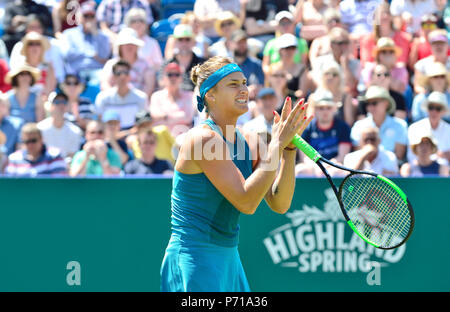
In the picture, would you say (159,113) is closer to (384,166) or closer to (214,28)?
(214,28)

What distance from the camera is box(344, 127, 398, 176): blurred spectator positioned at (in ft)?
23.4

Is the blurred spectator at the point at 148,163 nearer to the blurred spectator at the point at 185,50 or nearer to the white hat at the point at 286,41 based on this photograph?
the blurred spectator at the point at 185,50

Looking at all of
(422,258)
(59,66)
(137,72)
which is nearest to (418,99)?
(422,258)

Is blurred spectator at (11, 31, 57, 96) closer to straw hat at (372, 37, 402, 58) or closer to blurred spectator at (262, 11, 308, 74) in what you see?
blurred spectator at (262, 11, 308, 74)

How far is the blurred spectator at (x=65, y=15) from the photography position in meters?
9.55

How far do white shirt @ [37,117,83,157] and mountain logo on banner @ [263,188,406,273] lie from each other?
222 cm

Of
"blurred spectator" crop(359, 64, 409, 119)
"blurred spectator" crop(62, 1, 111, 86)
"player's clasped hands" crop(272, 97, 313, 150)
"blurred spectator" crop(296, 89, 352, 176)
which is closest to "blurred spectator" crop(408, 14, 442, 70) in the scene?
"blurred spectator" crop(359, 64, 409, 119)

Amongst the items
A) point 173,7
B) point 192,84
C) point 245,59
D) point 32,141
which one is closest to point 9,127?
point 32,141

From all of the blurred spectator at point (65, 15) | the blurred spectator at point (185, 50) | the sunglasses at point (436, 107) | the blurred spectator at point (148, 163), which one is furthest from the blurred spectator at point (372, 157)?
the blurred spectator at point (65, 15)

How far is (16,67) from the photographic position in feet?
27.9

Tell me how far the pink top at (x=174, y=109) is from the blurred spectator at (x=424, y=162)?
7.01 ft
